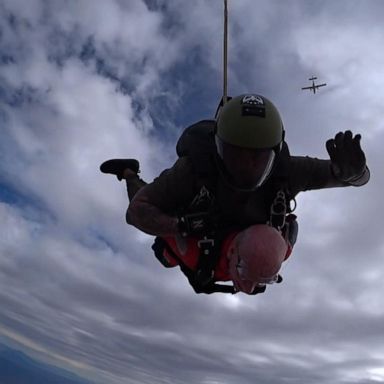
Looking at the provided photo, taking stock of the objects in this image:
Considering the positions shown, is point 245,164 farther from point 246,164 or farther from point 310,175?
point 310,175

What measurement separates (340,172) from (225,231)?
5.16 ft

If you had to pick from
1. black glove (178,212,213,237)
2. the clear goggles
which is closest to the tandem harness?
black glove (178,212,213,237)

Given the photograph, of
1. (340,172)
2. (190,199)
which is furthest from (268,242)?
(340,172)

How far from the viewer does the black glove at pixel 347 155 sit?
441 centimetres

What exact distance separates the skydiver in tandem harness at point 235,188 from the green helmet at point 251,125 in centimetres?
1

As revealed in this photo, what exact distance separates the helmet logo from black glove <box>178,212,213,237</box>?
1.33m

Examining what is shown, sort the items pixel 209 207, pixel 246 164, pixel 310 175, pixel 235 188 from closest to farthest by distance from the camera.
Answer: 1. pixel 246 164
2. pixel 209 207
3. pixel 235 188
4. pixel 310 175

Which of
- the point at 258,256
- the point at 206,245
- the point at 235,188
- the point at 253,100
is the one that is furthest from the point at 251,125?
the point at 206,245

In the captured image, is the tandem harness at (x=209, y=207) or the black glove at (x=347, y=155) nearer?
the black glove at (x=347, y=155)

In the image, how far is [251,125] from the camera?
13.9 feet

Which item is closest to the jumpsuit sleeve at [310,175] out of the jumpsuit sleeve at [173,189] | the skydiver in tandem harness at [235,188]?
the skydiver in tandem harness at [235,188]

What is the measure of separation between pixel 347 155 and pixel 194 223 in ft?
6.36

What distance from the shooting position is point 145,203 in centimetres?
476

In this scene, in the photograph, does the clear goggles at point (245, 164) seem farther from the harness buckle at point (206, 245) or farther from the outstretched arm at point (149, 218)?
the outstretched arm at point (149, 218)
